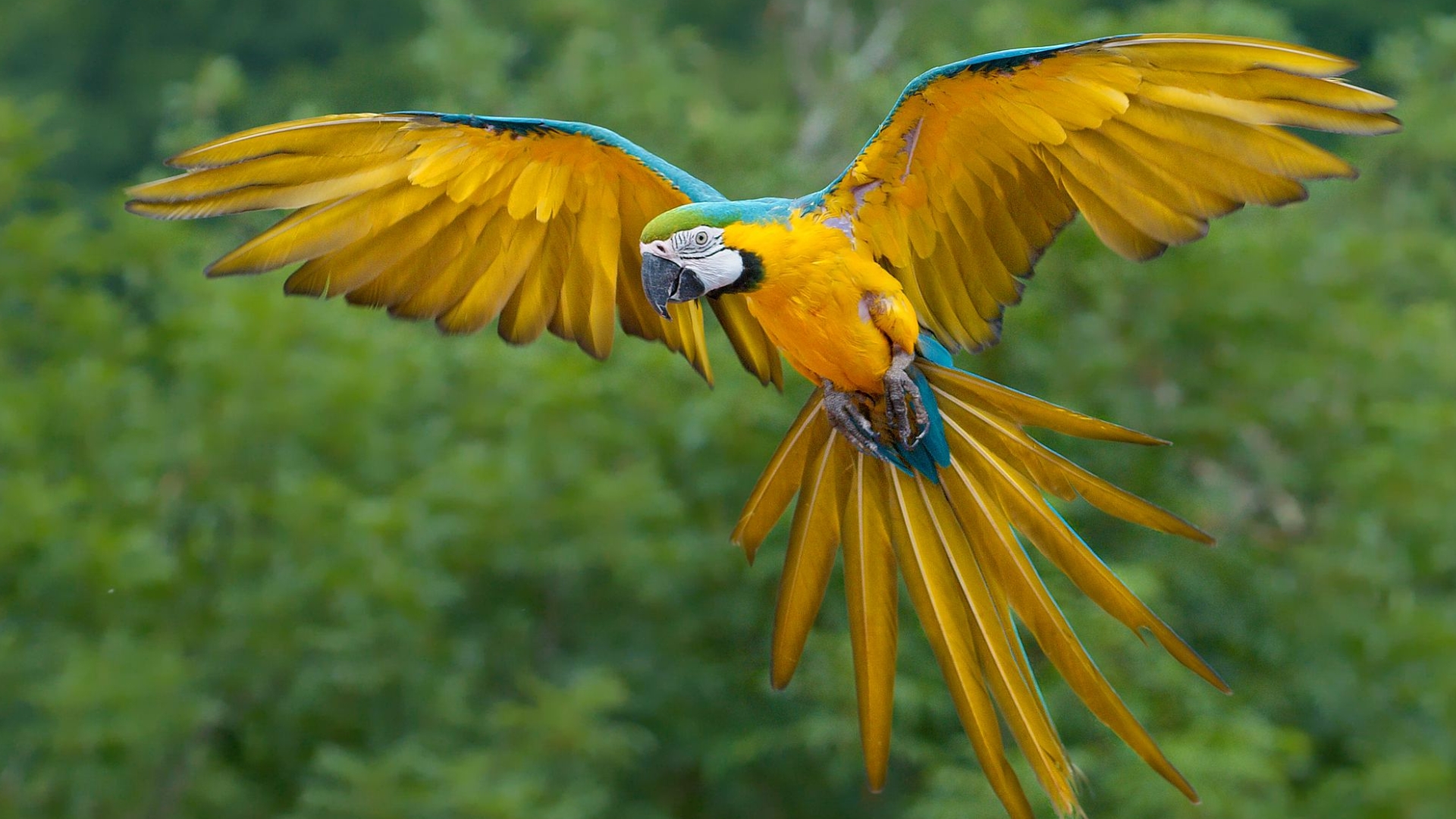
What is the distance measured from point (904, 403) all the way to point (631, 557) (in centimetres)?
513

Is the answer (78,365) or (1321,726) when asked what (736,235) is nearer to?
(1321,726)

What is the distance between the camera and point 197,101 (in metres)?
9.42

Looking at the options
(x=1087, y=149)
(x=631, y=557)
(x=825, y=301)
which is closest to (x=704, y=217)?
(x=825, y=301)

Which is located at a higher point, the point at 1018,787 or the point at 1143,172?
the point at 1143,172

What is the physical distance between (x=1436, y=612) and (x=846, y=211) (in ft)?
21.1

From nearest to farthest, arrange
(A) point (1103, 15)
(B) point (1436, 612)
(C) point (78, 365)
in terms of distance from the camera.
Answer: (B) point (1436, 612) < (A) point (1103, 15) < (C) point (78, 365)

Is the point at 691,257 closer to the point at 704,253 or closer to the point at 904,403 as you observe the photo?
the point at 704,253

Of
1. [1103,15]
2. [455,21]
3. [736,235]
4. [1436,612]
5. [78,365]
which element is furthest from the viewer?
[455,21]

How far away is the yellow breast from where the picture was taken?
2.36 meters

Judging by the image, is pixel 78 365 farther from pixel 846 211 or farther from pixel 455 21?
pixel 846 211

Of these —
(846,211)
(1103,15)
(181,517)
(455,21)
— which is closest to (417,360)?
(181,517)

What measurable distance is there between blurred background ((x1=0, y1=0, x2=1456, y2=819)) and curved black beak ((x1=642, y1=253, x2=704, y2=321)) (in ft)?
15.0

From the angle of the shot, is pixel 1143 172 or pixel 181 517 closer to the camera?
pixel 1143 172

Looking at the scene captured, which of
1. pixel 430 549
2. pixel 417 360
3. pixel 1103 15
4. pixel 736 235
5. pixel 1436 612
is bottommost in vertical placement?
pixel 1436 612
